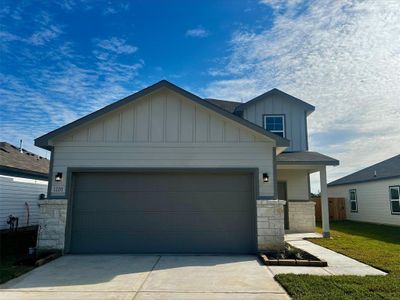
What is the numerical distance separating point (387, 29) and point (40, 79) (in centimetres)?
1134

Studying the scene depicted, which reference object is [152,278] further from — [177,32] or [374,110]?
[374,110]

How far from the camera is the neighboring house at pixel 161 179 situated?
27.3 feet

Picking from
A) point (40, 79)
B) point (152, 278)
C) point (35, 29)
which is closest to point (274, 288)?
point (152, 278)

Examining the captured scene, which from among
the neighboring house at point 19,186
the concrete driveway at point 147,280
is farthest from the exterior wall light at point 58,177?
the neighboring house at point 19,186

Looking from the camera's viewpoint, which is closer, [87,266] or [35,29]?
[87,266]

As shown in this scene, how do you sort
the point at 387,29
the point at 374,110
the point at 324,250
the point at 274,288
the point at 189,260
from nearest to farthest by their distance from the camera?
1. the point at 274,288
2. the point at 189,260
3. the point at 387,29
4. the point at 324,250
5. the point at 374,110

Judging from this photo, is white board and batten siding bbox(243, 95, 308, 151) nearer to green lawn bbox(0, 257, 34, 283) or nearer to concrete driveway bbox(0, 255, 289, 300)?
concrete driveway bbox(0, 255, 289, 300)

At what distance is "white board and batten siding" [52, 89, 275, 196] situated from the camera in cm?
855

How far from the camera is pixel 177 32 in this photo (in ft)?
32.7

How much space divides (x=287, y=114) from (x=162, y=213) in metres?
7.64

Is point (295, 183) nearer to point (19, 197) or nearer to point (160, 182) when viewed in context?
point (160, 182)

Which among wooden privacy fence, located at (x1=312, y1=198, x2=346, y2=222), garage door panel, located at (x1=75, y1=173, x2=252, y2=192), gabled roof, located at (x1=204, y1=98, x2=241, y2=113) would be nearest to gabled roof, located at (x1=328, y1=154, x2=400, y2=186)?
wooden privacy fence, located at (x1=312, y1=198, x2=346, y2=222)

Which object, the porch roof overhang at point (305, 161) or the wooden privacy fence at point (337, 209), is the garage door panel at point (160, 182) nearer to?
the porch roof overhang at point (305, 161)

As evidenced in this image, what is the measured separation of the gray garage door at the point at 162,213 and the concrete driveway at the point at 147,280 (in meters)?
0.63
